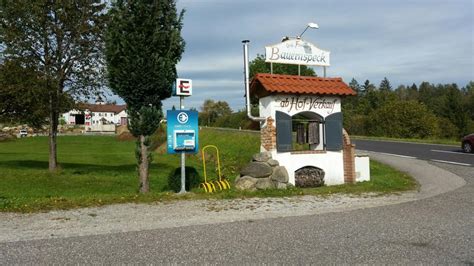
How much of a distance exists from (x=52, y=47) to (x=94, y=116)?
2921 inches

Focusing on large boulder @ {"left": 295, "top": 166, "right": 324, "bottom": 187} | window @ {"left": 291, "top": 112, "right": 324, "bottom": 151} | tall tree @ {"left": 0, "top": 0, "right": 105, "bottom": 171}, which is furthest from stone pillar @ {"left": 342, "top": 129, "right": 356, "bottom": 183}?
tall tree @ {"left": 0, "top": 0, "right": 105, "bottom": 171}

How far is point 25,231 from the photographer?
22.4ft

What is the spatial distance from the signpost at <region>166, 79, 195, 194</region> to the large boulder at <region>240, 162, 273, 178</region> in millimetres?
1576

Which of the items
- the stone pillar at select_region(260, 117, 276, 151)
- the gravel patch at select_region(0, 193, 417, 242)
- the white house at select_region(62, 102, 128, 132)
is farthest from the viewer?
the white house at select_region(62, 102, 128, 132)

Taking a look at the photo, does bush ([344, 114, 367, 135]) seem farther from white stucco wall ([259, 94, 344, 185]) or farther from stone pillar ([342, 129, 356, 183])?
white stucco wall ([259, 94, 344, 185])

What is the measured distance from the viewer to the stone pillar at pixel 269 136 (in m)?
12.4

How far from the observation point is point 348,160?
44.8ft

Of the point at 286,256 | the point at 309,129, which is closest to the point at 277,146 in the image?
the point at 309,129

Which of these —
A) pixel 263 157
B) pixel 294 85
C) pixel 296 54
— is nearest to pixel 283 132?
pixel 263 157

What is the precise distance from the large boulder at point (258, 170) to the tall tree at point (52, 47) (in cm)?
1188

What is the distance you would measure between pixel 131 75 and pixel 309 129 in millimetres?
5715

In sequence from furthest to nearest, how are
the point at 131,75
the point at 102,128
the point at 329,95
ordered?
the point at 102,128
the point at 329,95
the point at 131,75

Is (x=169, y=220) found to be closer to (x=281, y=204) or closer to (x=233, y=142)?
(x=281, y=204)

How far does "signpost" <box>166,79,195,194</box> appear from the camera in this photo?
430 inches
